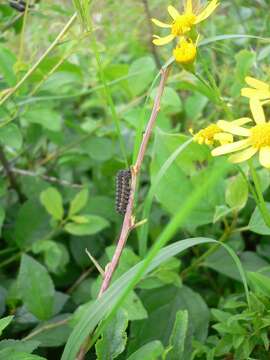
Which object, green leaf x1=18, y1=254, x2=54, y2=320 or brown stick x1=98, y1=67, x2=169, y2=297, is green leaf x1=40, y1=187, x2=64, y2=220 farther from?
brown stick x1=98, y1=67, x2=169, y2=297

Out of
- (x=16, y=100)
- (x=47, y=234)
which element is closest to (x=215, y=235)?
(x=47, y=234)

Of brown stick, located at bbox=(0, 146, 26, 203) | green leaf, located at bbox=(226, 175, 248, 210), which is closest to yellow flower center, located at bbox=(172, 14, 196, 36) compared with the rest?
green leaf, located at bbox=(226, 175, 248, 210)

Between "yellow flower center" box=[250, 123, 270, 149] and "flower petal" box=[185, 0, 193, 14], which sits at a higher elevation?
"flower petal" box=[185, 0, 193, 14]

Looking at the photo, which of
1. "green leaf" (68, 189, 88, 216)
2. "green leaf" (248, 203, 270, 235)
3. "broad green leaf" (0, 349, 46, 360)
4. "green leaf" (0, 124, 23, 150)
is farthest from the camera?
"green leaf" (68, 189, 88, 216)

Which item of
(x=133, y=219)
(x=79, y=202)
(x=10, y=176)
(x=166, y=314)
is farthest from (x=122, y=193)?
(x=10, y=176)

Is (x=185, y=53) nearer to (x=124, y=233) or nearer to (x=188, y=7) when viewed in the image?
(x=188, y=7)
